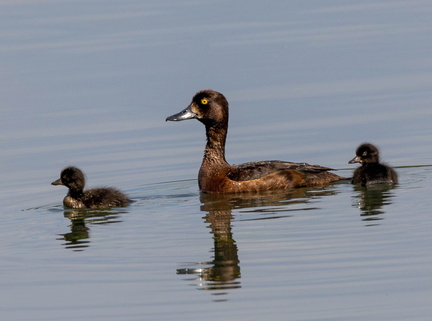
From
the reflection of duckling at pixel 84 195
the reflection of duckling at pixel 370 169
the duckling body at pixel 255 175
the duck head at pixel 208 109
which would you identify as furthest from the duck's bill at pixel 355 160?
the reflection of duckling at pixel 84 195

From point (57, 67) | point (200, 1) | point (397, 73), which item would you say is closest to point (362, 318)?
point (397, 73)

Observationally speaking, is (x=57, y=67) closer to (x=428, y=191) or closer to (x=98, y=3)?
(x=98, y=3)

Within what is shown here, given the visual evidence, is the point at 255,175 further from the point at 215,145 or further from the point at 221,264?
the point at 221,264

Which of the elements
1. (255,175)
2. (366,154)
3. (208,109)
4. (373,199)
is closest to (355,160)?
(366,154)

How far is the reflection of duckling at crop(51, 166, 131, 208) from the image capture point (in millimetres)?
15219

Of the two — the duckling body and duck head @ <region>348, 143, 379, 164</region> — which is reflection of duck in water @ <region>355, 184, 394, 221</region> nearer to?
duck head @ <region>348, 143, 379, 164</region>

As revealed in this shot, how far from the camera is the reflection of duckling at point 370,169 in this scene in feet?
50.8

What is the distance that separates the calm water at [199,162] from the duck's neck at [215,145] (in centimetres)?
51

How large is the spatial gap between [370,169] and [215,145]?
2.40 metres

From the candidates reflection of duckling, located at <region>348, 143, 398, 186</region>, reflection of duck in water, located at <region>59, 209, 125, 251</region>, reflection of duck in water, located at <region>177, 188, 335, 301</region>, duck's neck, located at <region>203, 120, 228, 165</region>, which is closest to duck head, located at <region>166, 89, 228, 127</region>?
duck's neck, located at <region>203, 120, 228, 165</region>

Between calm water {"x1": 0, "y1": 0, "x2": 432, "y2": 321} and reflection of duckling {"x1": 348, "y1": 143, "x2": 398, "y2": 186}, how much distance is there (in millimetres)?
247

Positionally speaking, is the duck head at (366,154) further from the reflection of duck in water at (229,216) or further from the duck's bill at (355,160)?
the reflection of duck in water at (229,216)

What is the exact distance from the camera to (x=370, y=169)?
615 inches

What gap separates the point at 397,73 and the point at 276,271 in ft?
36.3
